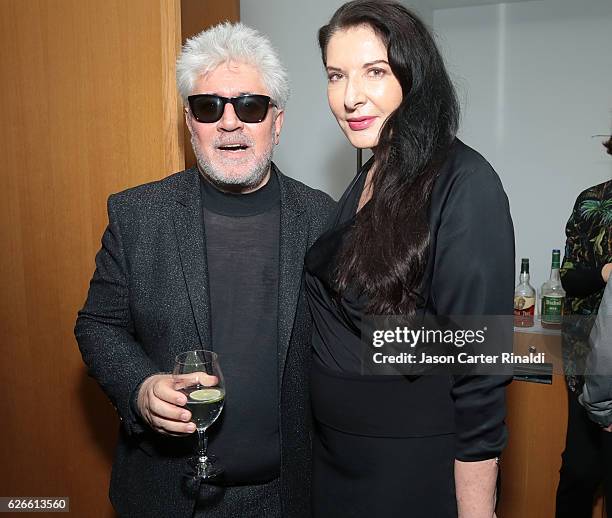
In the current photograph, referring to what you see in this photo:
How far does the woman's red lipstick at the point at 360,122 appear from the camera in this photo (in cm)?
145

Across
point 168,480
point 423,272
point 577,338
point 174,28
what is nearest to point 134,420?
point 168,480

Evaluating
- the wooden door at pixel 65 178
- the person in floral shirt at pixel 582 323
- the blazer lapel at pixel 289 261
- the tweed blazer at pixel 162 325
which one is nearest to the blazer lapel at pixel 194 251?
the tweed blazer at pixel 162 325

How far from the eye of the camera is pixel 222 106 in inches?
62.4

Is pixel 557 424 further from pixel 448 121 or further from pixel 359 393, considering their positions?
pixel 448 121

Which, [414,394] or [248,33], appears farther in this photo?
[248,33]

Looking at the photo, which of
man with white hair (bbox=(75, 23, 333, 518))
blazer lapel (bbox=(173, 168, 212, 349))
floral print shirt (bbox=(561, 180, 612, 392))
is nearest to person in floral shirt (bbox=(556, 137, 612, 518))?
floral print shirt (bbox=(561, 180, 612, 392))

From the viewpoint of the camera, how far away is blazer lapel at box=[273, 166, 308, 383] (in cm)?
155

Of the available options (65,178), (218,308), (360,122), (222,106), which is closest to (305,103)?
(65,178)

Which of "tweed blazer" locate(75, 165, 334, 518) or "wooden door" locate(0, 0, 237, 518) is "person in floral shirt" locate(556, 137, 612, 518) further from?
"wooden door" locate(0, 0, 237, 518)

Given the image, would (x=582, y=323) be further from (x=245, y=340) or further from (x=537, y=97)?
(x=245, y=340)

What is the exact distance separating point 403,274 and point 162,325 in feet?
2.06

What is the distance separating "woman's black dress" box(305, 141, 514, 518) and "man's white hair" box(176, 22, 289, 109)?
37cm

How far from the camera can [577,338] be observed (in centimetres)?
235

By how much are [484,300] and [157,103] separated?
125 centimetres
